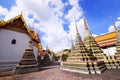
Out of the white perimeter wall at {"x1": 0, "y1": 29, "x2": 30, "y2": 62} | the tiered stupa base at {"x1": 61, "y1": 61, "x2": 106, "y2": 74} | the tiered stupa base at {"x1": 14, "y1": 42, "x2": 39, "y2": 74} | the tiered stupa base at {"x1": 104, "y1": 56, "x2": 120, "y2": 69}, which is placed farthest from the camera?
the white perimeter wall at {"x1": 0, "y1": 29, "x2": 30, "y2": 62}

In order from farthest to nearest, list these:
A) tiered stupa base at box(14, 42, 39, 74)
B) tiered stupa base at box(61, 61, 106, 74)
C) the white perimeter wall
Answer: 1. the white perimeter wall
2. tiered stupa base at box(14, 42, 39, 74)
3. tiered stupa base at box(61, 61, 106, 74)

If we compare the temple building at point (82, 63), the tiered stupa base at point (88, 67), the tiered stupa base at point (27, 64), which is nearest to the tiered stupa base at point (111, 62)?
the temple building at point (82, 63)

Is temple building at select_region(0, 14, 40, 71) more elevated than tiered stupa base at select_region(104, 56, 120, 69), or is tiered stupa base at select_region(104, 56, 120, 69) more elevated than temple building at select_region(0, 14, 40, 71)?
temple building at select_region(0, 14, 40, 71)

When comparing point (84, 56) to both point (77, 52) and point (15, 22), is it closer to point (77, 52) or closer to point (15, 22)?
point (77, 52)

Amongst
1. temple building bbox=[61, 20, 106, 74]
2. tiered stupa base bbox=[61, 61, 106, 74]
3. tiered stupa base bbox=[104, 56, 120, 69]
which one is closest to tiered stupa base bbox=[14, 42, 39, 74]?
temple building bbox=[61, 20, 106, 74]

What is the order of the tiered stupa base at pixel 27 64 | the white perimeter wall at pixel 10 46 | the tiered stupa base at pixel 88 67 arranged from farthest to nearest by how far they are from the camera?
1. the white perimeter wall at pixel 10 46
2. the tiered stupa base at pixel 27 64
3. the tiered stupa base at pixel 88 67

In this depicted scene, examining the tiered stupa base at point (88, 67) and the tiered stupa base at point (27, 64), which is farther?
the tiered stupa base at point (27, 64)

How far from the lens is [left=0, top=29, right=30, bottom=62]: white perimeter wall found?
1124 centimetres

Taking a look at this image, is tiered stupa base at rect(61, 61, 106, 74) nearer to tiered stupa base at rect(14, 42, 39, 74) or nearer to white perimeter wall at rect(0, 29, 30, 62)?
tiered stupa base at rect(14, 42, 39, 74)

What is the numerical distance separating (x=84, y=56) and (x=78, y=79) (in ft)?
11.7

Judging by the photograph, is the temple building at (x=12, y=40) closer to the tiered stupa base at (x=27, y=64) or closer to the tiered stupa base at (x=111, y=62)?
the tiered stupa base at (x=27, y=64)

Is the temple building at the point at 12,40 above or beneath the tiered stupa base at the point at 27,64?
above

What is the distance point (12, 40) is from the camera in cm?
1251

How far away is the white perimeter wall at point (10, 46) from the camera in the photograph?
11242 millimetres
